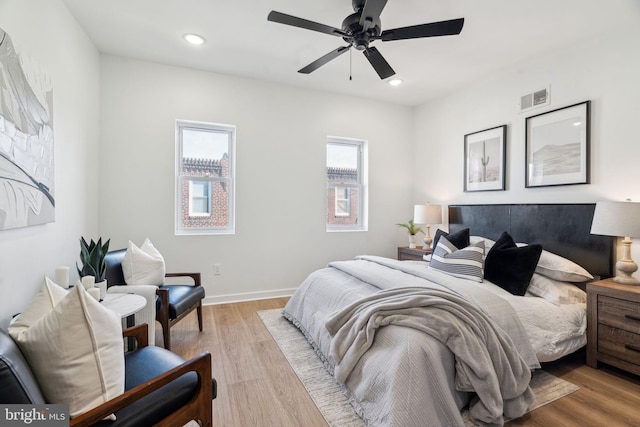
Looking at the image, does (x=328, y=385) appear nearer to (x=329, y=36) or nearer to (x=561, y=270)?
(x=561, y=270)

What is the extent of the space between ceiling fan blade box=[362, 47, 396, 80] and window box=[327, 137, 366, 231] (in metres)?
1.76

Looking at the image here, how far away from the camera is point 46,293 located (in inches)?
51.7

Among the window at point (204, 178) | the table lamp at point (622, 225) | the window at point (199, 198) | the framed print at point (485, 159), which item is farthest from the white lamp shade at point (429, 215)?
the window at point (199, 198)

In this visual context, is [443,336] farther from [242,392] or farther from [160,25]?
[160,25]

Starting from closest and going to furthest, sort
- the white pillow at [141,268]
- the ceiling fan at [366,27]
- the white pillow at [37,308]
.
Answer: the white pillow at [37,308]
the ceiling fan at [366,27]
the white pillow at [141,268]

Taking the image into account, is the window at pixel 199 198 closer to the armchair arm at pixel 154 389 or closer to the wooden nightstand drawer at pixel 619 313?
the armchair arm at pixel 154 389

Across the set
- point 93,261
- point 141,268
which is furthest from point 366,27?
point 141,268

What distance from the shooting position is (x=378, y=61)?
8.07 ft

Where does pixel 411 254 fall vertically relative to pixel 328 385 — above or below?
above

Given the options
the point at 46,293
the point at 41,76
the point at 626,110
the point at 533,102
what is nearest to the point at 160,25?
the point at 41,76

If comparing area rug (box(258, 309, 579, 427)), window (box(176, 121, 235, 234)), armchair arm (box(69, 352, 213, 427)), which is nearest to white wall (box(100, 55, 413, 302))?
window (box(176, 121, 235, 234))

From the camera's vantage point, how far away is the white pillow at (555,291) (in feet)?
7.82

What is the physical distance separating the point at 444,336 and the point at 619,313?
1.52 m

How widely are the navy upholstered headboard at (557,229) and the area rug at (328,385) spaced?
1138 millimetres
